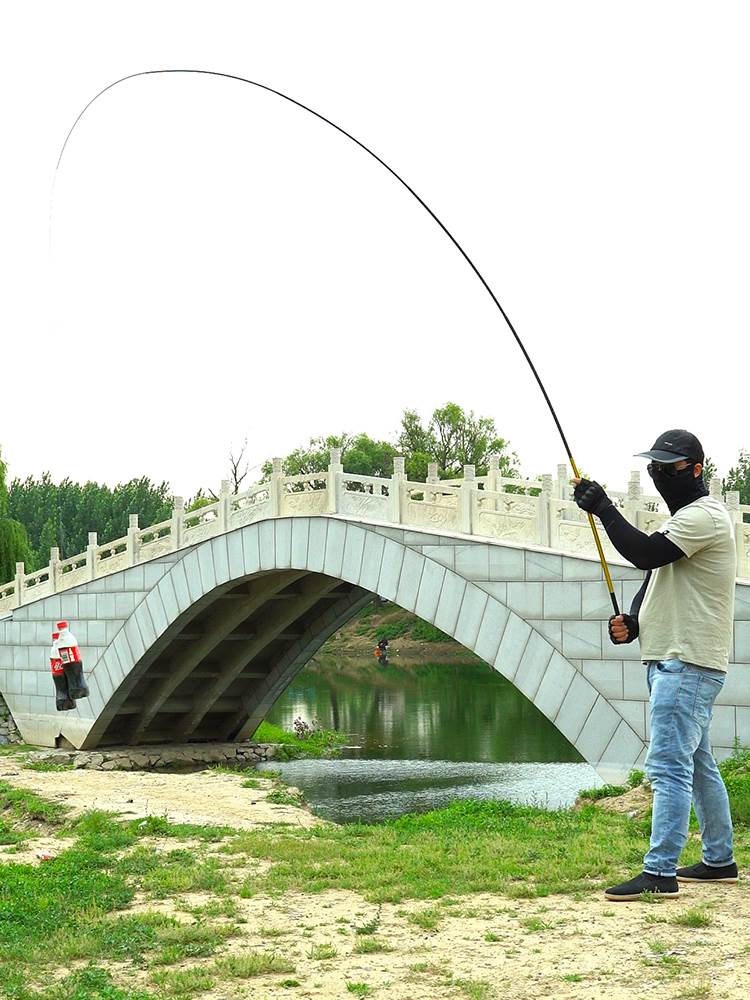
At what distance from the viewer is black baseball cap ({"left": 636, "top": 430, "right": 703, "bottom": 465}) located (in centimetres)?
499

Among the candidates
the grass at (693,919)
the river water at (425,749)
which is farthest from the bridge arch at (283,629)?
the grass at (693,919)

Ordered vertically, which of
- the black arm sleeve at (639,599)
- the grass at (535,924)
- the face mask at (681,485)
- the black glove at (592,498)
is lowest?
the grass at (535,924)

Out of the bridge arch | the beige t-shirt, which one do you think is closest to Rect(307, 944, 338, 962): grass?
the beige t-shirt

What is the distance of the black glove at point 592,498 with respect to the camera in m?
4.80

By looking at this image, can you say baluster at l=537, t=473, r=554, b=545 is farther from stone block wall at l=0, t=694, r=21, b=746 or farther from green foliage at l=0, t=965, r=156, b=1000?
stone block wall at l=0, t=694, r=21, b=746

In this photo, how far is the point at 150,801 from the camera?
36.3 feet

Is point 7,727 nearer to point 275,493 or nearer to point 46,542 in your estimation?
point 275,493

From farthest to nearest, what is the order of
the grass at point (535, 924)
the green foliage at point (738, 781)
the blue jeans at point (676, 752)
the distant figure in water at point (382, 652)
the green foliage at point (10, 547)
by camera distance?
the distant figure in water at point (382, 652), the green foliage at point (10, 547), the green foliage at point (738, 781), the blue jeans at point (676, 752), the grass at point (535, 924)

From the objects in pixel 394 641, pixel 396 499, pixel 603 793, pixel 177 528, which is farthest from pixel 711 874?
pixel 394 641

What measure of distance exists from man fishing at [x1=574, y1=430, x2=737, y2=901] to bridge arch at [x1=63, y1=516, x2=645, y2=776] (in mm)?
6685

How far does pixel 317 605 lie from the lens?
21.1 metres

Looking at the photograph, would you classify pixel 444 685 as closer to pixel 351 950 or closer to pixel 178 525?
pixel 178 525

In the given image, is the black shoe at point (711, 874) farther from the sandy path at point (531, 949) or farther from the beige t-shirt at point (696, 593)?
the beige t-shirt at point (696, 593)

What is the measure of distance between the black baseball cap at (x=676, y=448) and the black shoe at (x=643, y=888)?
170cm
